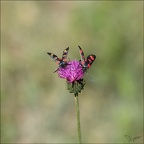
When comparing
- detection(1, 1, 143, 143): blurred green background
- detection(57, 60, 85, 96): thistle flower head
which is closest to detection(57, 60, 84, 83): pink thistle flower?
detection(57, 60, 85, 96): thistle flower head

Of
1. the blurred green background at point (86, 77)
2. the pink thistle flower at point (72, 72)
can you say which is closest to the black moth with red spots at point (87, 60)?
the pink thistle flower at point (72, 72)

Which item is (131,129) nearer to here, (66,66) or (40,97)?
(40,97)

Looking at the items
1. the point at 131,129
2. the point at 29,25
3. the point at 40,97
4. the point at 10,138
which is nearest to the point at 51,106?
the point at 40,97

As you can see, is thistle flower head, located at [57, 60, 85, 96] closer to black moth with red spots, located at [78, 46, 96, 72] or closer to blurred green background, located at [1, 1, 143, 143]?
black moth with red spots, located at [78, 46, 96, 72]

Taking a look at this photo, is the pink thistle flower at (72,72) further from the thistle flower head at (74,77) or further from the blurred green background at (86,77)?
the blurred green background at (86,77)

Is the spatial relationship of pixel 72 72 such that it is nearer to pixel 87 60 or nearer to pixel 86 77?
pixel 87 60

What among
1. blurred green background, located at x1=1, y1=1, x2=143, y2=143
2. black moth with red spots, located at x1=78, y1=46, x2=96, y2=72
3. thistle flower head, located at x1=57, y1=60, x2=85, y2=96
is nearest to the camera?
black moth with red spots, located at x1=78, y1=46, x2=96, y2=72
